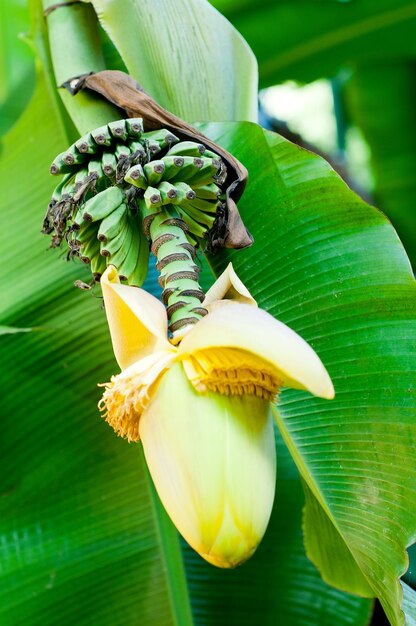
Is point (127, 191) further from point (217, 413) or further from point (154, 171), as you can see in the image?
point (217, 413)

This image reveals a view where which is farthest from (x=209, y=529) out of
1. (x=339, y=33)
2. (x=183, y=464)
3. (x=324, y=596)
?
(x=339, y=33)

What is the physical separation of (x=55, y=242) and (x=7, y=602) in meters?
0.48

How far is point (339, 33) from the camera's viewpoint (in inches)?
51.4

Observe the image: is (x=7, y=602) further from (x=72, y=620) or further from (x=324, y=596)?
(x=324, y=596)

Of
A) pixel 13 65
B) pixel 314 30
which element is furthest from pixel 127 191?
pixel 13 65

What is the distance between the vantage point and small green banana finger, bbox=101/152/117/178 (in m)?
0.64

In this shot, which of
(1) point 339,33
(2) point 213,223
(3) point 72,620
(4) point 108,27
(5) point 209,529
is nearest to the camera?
(5) point 209,529

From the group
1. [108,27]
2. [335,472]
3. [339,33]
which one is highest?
[108,27]

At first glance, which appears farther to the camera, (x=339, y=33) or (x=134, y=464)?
(x=339, y=33)

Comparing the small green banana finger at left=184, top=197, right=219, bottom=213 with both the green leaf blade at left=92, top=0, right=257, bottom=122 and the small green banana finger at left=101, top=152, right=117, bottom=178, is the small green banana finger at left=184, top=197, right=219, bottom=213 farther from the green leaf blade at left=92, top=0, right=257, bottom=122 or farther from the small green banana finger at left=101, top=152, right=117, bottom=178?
the green leaf blade at left=92, top=0, right=257, bottom=122

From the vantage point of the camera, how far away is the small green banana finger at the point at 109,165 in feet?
2.08

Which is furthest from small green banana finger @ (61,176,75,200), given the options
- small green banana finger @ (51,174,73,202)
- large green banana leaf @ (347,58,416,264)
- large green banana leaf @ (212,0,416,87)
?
large green banana leaf @ (347,58,416,264)

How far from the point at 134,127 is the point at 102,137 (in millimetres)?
32

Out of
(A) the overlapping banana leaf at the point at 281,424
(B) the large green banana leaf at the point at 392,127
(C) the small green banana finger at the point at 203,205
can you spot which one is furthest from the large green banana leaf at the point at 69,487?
(B) the large green banana leaf at the point at 392,127
